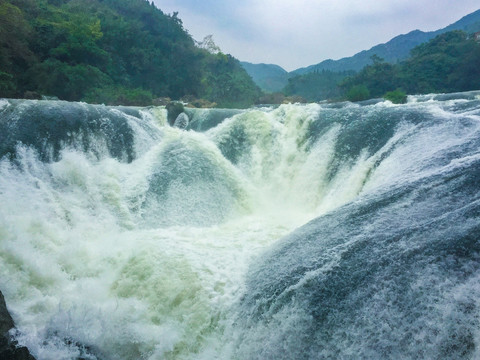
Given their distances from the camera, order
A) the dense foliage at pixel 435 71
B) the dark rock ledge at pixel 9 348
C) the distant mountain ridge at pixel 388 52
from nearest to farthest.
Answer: the dark rock ledge at pixel 9 348 → the dense foliage at pixel 435 71 → the distant mountain ridge at pixel 388 52

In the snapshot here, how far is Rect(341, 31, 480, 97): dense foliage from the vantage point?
24.1 m

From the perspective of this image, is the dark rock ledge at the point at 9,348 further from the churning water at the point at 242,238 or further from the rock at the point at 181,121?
the rock at the point at 181,121

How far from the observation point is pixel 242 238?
555 centimetres

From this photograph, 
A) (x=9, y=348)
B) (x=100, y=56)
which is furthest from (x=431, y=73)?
(x=9, y=348)

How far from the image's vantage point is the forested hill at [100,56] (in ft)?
46.3

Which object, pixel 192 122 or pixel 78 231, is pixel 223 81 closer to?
pixel 192 122

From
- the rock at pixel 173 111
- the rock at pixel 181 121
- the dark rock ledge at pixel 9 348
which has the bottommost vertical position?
the dark rock ledge at pixel 9 348

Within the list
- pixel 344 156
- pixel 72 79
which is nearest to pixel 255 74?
pixel 72 79

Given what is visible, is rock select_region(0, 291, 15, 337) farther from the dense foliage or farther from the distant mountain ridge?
the distant mountain ridge

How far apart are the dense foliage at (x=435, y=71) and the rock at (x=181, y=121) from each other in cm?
2166

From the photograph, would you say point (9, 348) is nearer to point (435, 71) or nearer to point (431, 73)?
point (431, 73)

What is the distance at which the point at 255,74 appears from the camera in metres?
139

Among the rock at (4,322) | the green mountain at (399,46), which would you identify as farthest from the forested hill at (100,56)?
the green mountain at (399,46)

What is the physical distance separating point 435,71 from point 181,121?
76.2 feet
